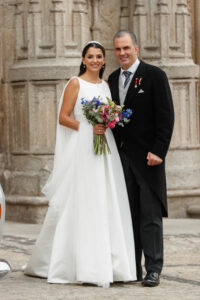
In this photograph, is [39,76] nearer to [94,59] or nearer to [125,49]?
[94,59]

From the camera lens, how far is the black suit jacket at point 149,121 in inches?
255

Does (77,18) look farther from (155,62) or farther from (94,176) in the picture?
(94,176)

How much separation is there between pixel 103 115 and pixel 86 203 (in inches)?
25.7

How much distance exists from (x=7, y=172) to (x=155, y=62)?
7.11 feet

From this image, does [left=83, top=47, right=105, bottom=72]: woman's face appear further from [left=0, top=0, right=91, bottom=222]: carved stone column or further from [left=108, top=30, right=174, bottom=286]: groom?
[left=0, top=0, right=91, bottom=222]: carved stone column

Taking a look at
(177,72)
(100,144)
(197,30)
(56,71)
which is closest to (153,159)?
(100,144)

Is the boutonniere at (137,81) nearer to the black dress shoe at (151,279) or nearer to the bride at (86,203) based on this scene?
the bride at (86,203)

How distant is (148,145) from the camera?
653cm

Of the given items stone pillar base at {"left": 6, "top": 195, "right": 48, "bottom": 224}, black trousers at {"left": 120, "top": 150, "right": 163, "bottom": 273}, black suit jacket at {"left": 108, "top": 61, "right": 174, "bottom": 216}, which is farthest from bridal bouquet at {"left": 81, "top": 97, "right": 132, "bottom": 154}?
stone pillar base at {"left": 6, "top": 195, "right": 48, "bottom": 224}

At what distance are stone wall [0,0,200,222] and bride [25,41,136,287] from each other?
3.65 meters

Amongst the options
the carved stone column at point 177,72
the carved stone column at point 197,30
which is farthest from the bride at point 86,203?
the carved stone column at point 197,30

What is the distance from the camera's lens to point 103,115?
6402 millimetres

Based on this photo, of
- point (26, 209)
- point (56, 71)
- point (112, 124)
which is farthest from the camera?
point (26, 209)

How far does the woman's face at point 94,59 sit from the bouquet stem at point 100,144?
1.65 ft
